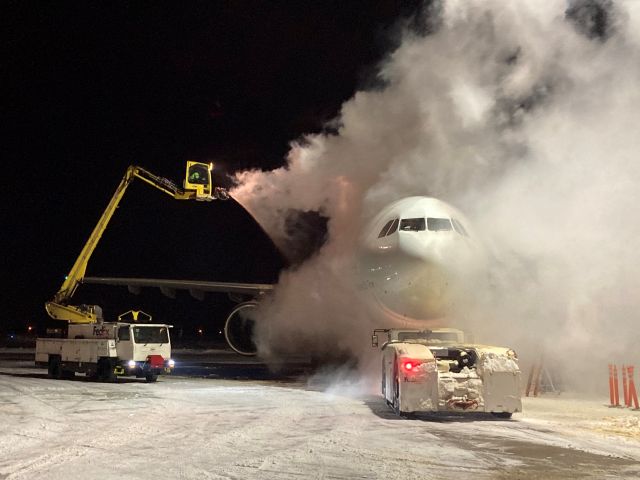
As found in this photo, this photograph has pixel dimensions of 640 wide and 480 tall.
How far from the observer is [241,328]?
20828mm

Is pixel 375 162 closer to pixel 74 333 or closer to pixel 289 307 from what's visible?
pixel 289 307

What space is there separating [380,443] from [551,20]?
10880 mm

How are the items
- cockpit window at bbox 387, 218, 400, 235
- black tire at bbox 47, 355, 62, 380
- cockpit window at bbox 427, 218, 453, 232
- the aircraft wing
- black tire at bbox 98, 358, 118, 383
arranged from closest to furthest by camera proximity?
cockpit window at bbox 427, 218, 453, 232
cockpit window at bbox 387, 218, 400, 235
black tire at bbox 98, 358, 118, 383
black tire at bbox 47, 355, 62, 380
the aircraft wing

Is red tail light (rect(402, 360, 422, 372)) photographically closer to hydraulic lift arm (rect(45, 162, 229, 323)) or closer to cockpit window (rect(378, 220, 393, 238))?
cockpit window (rect(378, 220, 393, 238))

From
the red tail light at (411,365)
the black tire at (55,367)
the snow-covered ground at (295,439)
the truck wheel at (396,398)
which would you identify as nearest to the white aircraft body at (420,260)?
the snow-covered ground at (295,439)

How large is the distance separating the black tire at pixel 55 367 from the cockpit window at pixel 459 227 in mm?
12884

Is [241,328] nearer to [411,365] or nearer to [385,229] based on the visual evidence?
[385,229]

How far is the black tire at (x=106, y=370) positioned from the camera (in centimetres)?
1808

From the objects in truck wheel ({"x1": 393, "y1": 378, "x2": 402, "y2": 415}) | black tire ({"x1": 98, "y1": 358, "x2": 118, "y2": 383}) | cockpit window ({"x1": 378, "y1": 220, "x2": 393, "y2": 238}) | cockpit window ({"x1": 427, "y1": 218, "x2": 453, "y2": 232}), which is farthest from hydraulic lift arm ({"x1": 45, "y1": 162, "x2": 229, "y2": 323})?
truck wheel ({"x1": 393, "y1": 378, "x2": 402, "y2": 415})

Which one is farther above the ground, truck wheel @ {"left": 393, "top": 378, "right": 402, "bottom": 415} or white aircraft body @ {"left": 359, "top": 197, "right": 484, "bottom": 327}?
white aircraft body @ {"left": 359, "top": 197, "right": 484, "bottom": 327}

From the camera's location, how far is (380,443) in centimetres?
802

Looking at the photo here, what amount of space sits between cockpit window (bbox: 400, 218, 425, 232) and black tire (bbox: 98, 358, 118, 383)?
9.39 meters

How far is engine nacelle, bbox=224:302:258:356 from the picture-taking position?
20734 millimetres

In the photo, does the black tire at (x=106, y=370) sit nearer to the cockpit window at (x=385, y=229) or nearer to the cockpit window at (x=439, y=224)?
the cockpit window at (x=385, y=229)
